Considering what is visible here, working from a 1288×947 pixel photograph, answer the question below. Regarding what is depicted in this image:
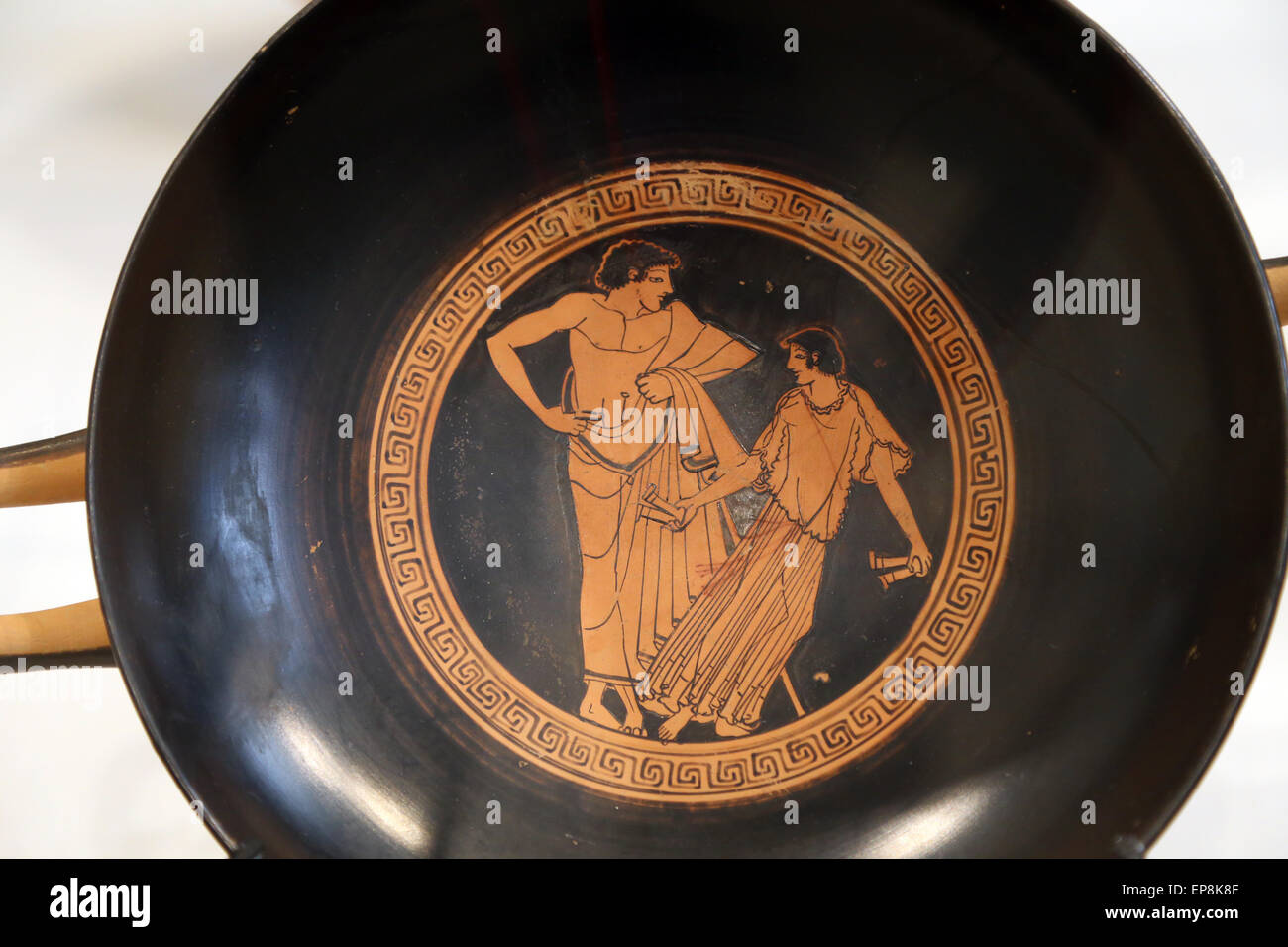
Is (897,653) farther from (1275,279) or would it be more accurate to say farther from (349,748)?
(349,748)

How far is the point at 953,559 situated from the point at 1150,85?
0.68m

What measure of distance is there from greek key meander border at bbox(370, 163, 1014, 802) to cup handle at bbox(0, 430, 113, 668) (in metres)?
0.40

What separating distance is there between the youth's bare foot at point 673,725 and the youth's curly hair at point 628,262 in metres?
0.67

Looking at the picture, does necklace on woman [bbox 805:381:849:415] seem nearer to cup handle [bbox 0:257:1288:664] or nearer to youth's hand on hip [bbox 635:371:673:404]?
youth's hand on hip [bbox 635:371:673:404]

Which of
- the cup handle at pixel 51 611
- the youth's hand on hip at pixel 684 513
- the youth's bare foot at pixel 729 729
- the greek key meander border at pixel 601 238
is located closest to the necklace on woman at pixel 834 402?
the greek key meander border at pixel 601 238

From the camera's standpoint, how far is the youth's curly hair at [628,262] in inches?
56.4

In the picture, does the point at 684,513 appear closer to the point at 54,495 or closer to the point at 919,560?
the point at 919,560

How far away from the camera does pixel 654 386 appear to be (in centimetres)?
144

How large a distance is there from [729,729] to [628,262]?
0.74 metres

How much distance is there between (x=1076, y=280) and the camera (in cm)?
130

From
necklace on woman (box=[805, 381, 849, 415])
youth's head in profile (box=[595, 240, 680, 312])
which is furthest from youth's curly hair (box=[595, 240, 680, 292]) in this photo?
necklace on woman (box=[805, 381, 849, 415])

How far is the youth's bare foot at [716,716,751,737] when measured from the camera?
1.39 meters

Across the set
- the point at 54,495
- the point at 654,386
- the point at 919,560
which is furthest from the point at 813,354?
the point at 54,495

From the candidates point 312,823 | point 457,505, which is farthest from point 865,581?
point 312,823
